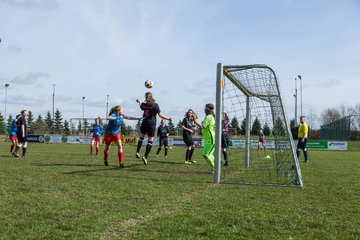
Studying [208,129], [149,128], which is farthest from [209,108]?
[149,128]

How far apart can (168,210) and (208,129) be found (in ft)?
15.9

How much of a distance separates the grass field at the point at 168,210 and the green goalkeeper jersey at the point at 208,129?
1.83m

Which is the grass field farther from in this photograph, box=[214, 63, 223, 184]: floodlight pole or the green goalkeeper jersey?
the green goalkeeper jersey

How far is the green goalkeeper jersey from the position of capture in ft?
32.2

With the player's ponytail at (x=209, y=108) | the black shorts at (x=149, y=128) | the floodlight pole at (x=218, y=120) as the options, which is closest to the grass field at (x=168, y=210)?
the floodlight pole at (x=218, y=120)

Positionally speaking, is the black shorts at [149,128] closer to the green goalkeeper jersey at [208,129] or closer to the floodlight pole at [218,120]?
the green goalkeeper jersey at [208,129]

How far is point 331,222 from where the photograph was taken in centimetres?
470

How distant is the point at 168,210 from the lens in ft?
17.2

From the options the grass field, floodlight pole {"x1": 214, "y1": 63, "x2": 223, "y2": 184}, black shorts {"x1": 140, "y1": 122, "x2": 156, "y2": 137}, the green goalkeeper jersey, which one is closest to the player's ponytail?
the green goalkeeper jersey

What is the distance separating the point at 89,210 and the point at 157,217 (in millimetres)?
1036

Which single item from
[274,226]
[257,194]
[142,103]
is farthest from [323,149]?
[274,226]

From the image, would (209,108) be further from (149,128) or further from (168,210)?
(168,210)

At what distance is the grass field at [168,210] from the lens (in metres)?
4.11


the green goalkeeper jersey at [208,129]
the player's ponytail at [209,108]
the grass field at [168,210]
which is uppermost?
the player's ponytail at [209,108]
